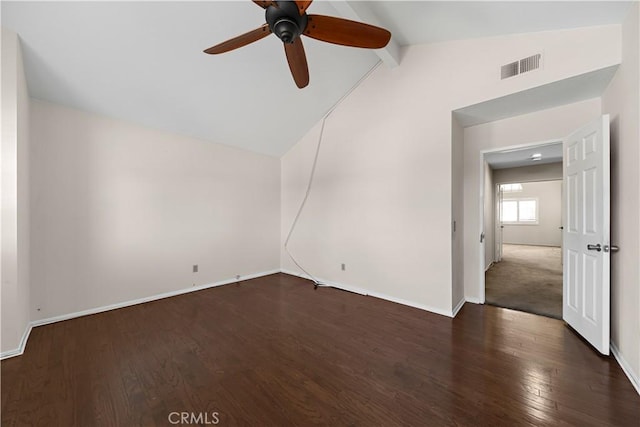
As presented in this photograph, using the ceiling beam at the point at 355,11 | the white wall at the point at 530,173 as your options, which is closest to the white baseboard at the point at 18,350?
the ceiling beam at the point at 355,11

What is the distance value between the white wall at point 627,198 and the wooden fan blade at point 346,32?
1898mm

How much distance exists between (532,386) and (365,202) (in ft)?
8.48

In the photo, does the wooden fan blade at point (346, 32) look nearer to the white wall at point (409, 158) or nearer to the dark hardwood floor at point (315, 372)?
the white wall at point (409, 158)

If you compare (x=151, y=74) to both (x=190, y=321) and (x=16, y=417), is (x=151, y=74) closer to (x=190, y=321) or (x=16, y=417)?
(x=190, y=321)

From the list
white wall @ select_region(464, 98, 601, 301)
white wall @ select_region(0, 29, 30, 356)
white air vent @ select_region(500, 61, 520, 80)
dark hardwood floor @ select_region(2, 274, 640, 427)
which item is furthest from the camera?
white wall @ select_region(464, 98, 601, 301)

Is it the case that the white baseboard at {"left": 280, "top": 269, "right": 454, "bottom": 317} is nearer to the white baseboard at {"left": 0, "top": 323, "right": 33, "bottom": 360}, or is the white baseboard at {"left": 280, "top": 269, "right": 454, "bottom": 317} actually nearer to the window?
the white baseboard at {"left": 0, "top": 323, "right": 33, "bottom": 360}

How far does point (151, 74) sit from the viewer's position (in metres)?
2.70

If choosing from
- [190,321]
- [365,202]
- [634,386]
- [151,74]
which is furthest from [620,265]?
[151,74]

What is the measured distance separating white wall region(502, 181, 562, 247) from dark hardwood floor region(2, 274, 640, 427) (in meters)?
8.62

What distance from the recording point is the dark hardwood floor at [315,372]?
1.50 m

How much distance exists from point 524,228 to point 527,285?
23.3 ft

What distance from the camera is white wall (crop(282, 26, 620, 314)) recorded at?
2.40m

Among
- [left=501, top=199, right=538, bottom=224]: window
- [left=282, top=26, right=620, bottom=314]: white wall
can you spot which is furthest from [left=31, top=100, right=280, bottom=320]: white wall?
[left=501, top=199, right=538, bottom=224]: window

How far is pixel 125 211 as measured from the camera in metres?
3.23
